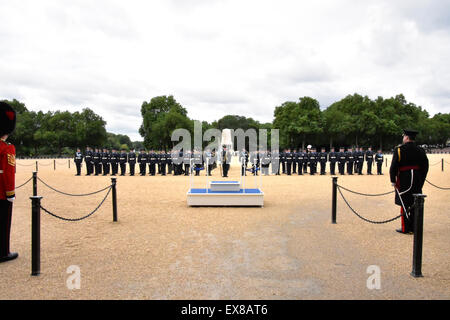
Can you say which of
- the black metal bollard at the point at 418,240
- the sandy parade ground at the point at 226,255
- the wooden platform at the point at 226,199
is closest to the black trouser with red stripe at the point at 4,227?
the sandy parade ground at the point at 226,255

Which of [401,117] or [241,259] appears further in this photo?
[401,117]

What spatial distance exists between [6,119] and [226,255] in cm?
434

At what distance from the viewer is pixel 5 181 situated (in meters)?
5.59

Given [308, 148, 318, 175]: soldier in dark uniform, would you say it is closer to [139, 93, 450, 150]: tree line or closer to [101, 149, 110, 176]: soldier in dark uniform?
[101, 149, 110, 176]: soldier in dark uniform

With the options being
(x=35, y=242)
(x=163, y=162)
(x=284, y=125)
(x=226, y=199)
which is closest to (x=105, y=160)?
(x=163, y=162)

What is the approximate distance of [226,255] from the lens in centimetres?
582

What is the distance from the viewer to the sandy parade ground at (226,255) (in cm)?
440

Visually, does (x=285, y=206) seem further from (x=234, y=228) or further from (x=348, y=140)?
(x=348, y=140)

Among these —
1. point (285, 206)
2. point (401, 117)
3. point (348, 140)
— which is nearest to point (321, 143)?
point (348, 140)

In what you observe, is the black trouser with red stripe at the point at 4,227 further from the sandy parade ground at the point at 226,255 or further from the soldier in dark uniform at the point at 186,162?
the soldier in dark uniform at the point at 186,162

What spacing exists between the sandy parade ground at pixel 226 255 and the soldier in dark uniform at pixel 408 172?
2.36 feet
